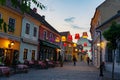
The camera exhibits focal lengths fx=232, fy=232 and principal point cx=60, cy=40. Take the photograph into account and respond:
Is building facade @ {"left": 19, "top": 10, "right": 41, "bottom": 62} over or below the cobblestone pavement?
over

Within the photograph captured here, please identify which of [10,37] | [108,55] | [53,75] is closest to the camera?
[53,75]

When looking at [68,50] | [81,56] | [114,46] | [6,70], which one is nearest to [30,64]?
[6,70]

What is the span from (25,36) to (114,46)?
14.3m

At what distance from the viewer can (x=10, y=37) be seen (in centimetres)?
2381

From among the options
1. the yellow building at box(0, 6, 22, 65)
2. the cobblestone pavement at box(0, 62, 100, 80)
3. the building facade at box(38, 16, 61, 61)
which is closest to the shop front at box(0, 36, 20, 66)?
the yellow building at box(0, 6, 22, 65)

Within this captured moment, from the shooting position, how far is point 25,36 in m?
27.9

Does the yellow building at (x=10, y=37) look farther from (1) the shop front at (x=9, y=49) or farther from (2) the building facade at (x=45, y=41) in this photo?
(2) the building facade at (x=45, y=41)

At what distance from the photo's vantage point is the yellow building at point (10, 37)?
22828mm

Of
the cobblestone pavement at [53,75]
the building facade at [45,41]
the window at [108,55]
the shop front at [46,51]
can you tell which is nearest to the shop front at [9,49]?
the cobblestone pavement at [53,75]

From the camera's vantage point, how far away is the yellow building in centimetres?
2283

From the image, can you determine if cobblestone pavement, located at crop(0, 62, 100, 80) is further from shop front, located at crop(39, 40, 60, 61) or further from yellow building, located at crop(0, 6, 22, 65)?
shop front, located at crop(39, 40, 60, 61)

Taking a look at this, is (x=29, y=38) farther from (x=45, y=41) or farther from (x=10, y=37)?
(x=45, y=41)

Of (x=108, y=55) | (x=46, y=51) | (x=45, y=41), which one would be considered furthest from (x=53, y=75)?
(x=46, y=51)

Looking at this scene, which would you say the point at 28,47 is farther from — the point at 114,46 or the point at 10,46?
the point at 114,46
